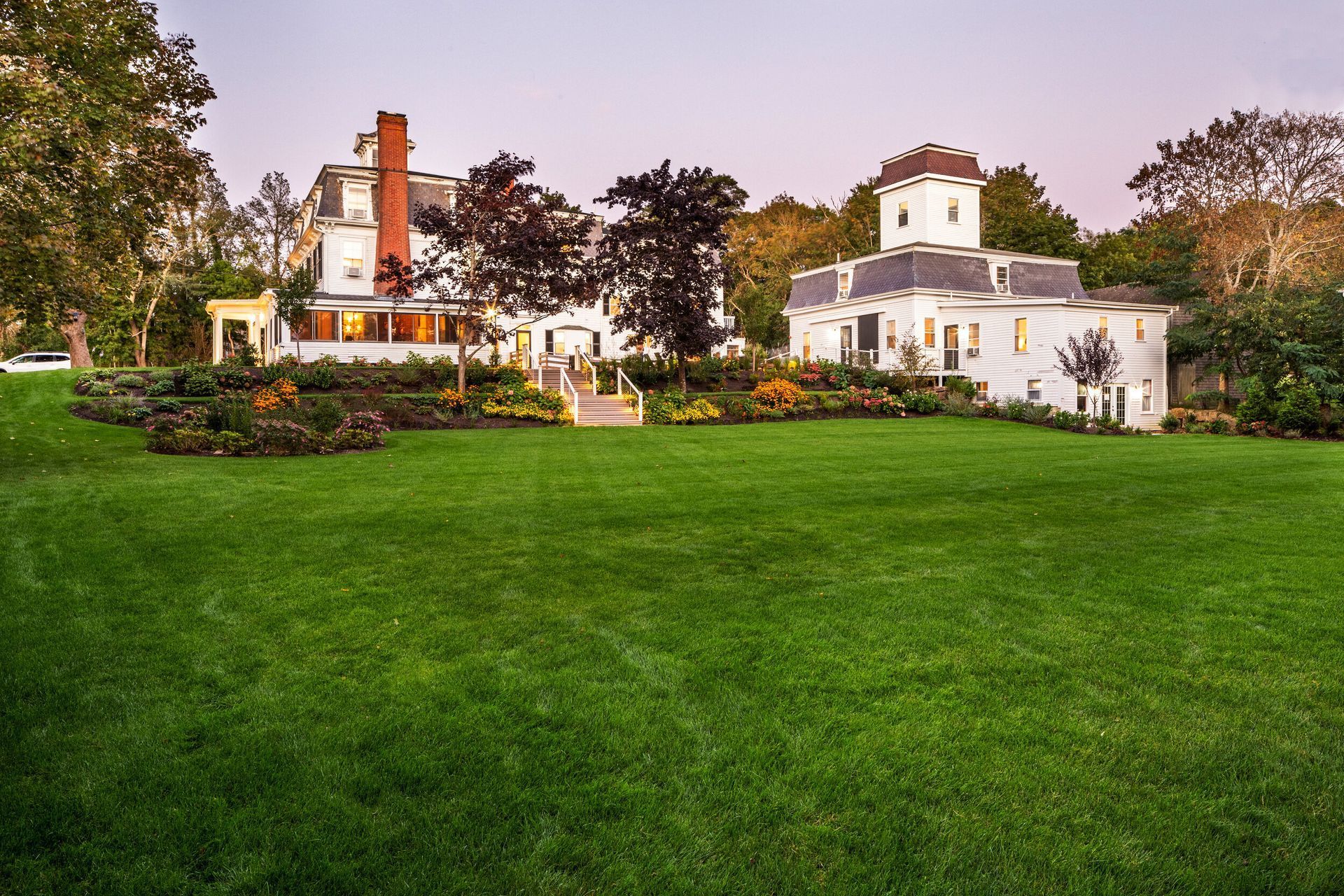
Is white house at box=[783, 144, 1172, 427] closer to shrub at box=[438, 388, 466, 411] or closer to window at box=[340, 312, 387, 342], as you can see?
shrub at box=[438, 388, 466, 411]

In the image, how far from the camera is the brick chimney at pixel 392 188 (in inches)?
1206

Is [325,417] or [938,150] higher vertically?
[938,150]

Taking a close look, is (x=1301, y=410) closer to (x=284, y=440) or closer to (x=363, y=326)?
(x=284, y=440)

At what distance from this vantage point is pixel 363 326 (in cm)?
2934

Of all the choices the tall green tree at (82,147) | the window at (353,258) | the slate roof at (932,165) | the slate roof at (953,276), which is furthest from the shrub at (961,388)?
the window at (353,258)

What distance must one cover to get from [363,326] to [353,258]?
16.2ft

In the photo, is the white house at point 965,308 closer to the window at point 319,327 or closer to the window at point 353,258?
the window at point 353,258

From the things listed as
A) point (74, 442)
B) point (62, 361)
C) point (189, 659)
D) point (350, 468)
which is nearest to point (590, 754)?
point (189, 659)

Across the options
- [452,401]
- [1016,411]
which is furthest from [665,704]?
[1016,411]

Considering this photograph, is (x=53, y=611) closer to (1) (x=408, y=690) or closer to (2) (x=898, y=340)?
(1) (x=408, y=690)

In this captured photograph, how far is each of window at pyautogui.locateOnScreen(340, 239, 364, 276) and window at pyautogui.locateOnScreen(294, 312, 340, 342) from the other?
423 centimetres

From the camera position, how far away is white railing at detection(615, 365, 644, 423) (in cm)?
2161

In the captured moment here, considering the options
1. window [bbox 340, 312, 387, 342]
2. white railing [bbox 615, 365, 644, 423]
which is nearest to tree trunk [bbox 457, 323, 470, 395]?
white railing [bbox 615, 365, 644, 423]

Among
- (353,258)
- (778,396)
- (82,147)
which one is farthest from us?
(353,258)
